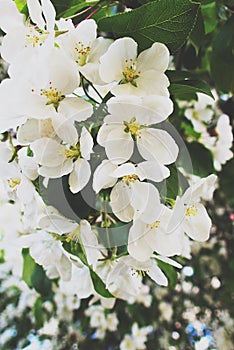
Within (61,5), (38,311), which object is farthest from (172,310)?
(61,5)

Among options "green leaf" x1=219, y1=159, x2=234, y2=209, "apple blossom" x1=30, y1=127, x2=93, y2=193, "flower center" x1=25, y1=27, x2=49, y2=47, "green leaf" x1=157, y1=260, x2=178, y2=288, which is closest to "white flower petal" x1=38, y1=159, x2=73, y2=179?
"apple blossom" x1=30, y1=127, x2=93, y2=193

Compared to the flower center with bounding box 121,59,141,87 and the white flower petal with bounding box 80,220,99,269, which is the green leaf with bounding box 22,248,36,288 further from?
the flower center with bounding box 121,59,141,87

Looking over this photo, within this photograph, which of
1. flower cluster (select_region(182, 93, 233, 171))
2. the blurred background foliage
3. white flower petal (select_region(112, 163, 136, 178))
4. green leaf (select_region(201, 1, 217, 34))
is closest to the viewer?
white flower petal (select_region(112, 163, 136, 178))

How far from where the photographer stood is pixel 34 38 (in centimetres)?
43

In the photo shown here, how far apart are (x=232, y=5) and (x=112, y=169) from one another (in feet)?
1.14

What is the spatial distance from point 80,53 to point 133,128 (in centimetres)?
8

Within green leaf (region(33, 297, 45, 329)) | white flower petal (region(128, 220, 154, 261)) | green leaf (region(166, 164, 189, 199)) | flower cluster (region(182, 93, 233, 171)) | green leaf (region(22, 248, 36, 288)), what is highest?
green leaf (region(166, 164, 189, 199))

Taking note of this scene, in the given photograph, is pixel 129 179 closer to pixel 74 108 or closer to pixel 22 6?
pixel 74 108

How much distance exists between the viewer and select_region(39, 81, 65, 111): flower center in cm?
42

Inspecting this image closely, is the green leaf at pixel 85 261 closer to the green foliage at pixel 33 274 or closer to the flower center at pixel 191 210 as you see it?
the flower center at pixel 191 210

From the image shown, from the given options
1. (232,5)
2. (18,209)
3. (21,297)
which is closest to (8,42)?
(232,5)

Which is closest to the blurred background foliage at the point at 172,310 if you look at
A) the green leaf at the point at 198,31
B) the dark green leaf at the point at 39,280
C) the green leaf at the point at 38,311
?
the green leaf at the point at 38,311

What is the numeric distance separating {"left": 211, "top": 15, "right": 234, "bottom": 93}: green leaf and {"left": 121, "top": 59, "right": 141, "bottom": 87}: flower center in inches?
11.4

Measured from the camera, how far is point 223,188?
112cm
